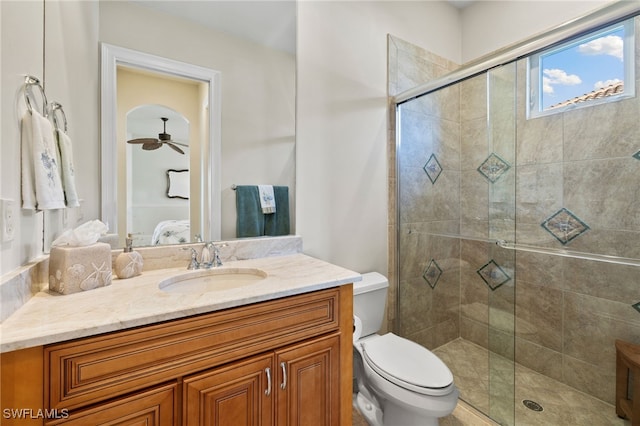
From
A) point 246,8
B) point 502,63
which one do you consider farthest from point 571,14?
point 246,8

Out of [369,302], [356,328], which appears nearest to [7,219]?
[356,328]

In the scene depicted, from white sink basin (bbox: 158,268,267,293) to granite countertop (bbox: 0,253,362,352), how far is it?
5 cm

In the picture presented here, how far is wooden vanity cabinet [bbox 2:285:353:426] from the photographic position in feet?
2.17

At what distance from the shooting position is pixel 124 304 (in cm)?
80

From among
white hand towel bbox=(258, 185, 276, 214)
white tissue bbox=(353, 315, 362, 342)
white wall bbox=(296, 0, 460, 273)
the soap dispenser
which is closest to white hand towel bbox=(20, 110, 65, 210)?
the soap dispenser

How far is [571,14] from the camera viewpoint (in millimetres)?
1805

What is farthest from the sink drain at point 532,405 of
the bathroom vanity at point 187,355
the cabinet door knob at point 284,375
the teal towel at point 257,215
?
the teal towel at point 257,215

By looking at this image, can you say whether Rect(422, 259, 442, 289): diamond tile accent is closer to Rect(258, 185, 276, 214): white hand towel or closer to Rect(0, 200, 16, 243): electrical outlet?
Rect(258, 185, 276, 214): white hand towel

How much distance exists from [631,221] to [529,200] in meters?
0.49

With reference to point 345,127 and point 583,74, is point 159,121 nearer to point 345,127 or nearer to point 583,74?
point 345,127

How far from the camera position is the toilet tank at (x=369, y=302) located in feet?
5.26

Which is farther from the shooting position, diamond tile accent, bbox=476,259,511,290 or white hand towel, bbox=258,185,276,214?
diamond tile accent, bbox=476,259,511,290

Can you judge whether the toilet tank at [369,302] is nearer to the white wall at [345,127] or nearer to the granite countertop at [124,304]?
the white wall at [345,127]

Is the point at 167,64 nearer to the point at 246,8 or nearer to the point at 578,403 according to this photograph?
the point at 246,8
